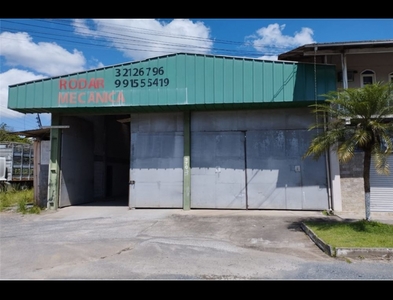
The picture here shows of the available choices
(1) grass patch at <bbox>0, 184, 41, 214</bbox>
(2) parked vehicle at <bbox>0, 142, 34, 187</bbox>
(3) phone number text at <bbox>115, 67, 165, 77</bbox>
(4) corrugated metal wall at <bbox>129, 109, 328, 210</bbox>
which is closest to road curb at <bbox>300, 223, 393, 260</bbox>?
(4) corrugated metal wall at <bbox>129, 109, 328, 210</bbox>

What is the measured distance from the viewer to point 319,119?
45.6ft

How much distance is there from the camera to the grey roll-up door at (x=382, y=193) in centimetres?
1312

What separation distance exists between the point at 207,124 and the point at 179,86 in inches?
88.2

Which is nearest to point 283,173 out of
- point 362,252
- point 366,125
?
point 366,125

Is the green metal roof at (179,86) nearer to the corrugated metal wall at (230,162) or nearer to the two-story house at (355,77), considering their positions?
the two-story house at (355,77)

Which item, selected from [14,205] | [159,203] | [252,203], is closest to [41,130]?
[14,205]

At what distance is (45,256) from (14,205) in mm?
10931

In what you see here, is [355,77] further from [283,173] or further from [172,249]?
[172,249]

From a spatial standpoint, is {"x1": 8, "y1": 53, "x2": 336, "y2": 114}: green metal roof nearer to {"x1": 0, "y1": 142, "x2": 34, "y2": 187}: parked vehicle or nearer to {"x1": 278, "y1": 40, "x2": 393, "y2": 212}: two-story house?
{"x1": 278, "y1": 40, "x2": 393, "y2": 212}: two-story house

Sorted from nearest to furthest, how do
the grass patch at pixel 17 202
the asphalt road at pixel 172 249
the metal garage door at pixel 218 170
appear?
the asphalt road at pixel 172 249
the metal garage door at pixel 218 170
the grass patch at pixel 17 202

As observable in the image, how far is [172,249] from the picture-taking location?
7.91 m

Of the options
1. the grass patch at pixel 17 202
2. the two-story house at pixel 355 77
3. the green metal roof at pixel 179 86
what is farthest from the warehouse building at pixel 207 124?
the grass patch at pixel 17 202

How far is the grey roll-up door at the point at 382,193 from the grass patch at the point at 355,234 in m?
4.64
